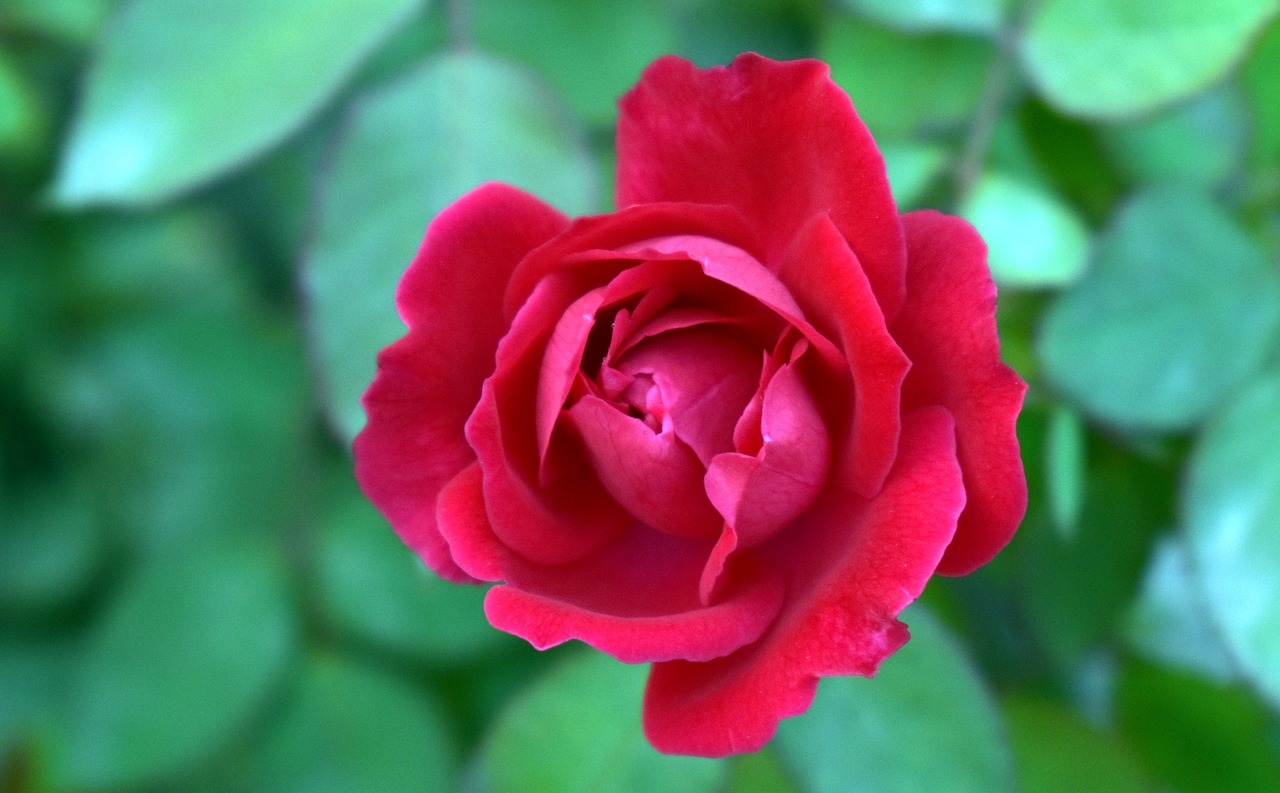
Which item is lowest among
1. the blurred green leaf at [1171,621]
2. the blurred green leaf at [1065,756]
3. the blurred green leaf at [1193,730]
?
the blurred green leaf at [1193,730]

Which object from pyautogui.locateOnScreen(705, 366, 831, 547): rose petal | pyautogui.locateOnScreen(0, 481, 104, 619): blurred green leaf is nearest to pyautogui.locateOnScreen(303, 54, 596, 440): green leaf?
pyautogui.locateOnScreen(705, 366, 831, 547): rose petal

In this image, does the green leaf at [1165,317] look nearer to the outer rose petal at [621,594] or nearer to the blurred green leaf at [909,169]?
the blurred green leaf at [909,169]

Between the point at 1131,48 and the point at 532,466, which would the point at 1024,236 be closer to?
the point at 1131,48

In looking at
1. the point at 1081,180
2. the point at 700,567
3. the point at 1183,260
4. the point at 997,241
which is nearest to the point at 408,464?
the point at 700,567

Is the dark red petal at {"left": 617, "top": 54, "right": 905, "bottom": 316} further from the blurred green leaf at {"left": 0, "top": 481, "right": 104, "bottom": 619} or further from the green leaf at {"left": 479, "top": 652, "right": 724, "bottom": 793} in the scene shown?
the blurred green leaf at {"left": 0, "top": 481, "right": 104, "bottom": 619}

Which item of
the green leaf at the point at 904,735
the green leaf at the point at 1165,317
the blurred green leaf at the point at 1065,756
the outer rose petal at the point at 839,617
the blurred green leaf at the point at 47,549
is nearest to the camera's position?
the outer rose petal at the point at 839,617

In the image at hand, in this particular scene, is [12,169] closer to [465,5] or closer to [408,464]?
[465,5]

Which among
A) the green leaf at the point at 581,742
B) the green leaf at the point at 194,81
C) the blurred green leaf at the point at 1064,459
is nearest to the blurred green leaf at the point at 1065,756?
the blurred green leaf at the point at 1064,459
